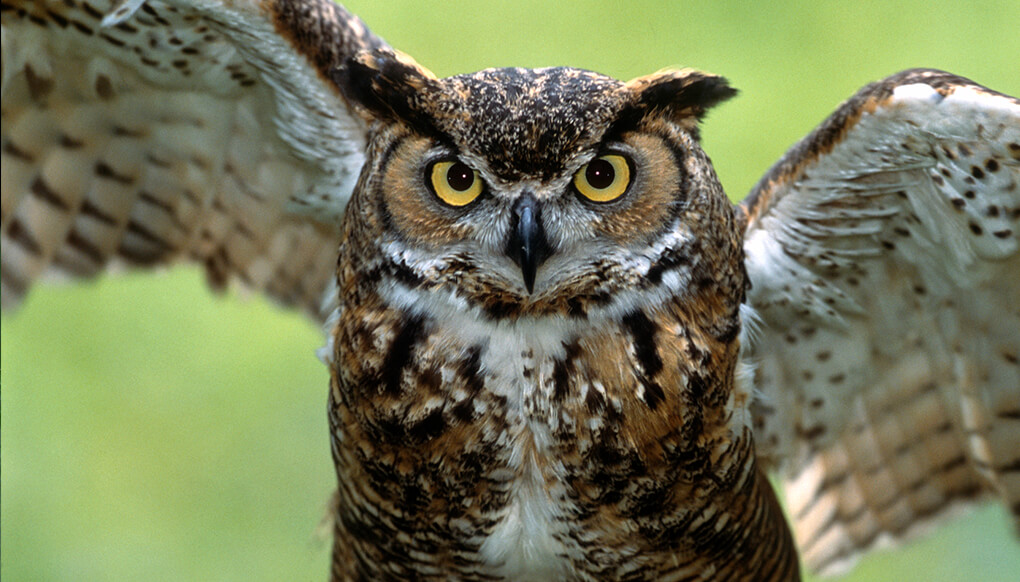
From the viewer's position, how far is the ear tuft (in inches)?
69.1

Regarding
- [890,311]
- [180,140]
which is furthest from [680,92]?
[180,140]

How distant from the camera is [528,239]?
5.51 ft

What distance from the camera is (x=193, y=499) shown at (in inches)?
149

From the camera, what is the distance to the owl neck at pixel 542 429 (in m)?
1.86

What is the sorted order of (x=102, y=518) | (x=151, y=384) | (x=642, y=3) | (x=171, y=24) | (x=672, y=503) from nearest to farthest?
(x=672, y=503)
(x=171, y=24)
(x=102, y=518)
(x=151, y=384)
(x=642, y=3)

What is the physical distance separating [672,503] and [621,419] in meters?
0.17

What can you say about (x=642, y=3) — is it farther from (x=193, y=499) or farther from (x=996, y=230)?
(x=996, y=230)

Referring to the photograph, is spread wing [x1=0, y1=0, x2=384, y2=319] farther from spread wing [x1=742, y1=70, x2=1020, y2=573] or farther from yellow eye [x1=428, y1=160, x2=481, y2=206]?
spread wing [x1=742, y1=70, x2=1020, y2=573]

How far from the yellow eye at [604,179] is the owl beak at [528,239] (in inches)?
3.1

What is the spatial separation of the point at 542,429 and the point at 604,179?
15.3 inches

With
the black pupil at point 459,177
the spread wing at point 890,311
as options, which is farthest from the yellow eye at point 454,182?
the spread wing at point 890,311

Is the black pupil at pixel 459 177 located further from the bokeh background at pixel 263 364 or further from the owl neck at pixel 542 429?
the bokeh background at pixel 263 364

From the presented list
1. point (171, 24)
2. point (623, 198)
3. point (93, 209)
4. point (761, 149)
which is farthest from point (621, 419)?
point (761, 149)

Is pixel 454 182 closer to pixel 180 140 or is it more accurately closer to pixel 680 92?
pixel 680 92
